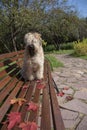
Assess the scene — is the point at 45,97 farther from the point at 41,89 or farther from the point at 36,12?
the point at 36,12

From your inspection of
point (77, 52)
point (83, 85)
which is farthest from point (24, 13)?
point (83, 85)

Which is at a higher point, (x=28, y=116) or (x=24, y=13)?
(x=24, y=13)

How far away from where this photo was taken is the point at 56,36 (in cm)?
3497

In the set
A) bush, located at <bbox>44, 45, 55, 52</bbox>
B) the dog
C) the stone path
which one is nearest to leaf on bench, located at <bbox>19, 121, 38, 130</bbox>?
the stone path

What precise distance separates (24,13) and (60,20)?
552 inches

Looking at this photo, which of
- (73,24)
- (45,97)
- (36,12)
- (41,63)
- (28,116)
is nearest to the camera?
(28,116)

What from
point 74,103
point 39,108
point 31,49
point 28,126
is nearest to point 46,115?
point 28,126

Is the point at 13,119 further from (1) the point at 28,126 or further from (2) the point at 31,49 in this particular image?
(2) the point at 31,49

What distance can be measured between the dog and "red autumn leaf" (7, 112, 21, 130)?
1.92m

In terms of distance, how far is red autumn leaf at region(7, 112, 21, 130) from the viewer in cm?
240

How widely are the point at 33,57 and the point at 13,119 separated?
227 centimetres

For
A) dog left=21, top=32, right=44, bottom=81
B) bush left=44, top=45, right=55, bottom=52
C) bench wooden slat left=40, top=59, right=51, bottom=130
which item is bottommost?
bush left=44, top=45, right=55, bottom=52

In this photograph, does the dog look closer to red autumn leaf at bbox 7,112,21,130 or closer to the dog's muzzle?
the dog's muzzle

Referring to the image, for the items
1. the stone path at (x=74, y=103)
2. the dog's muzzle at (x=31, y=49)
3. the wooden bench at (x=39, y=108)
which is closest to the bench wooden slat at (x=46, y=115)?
the wooden bench at (x=39, y=108)
